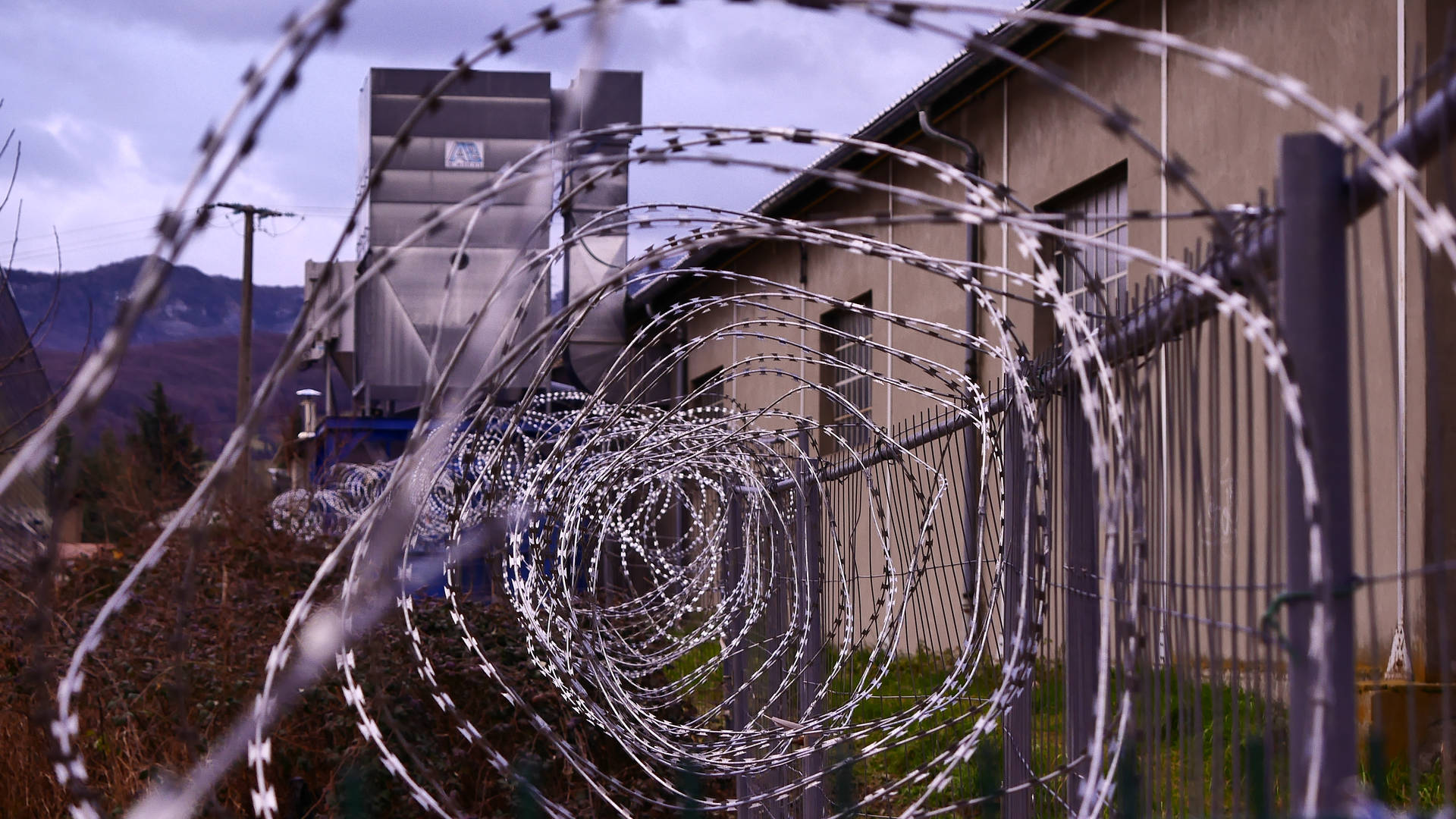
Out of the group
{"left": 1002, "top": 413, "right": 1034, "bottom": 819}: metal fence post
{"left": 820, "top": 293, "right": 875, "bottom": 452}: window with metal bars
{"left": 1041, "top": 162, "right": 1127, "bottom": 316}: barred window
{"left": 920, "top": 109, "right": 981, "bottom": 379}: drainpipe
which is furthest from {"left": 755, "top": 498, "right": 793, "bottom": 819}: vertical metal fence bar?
{"left": 820, "top": 293, "right": 875, "bottom": 452}: window with metal bars

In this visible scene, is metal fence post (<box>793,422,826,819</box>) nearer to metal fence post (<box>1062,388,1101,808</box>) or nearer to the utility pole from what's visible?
metal fence post (<box>1062,388,1101,808</box>)

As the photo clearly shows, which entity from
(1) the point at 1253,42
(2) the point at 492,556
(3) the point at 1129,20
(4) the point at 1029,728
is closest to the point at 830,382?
(3) the point at 1129,20

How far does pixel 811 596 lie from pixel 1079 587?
2.39 metres

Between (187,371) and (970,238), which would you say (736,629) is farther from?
(187,371)

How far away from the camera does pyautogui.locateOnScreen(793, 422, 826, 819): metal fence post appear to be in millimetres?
5617

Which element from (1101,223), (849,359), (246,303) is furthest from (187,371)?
(1101,223)

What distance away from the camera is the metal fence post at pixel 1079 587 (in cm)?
342

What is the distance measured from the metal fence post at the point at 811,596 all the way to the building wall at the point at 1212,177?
0.31 m

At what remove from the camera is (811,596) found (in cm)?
582

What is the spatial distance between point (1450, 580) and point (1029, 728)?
11.5 feet

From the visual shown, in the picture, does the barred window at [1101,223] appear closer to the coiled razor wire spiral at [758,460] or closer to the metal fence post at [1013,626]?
the coiled razor wire spiral at [758,460]

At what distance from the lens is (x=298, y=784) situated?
253 inches

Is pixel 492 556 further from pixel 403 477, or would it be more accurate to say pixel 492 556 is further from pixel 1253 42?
pixel 1253 42

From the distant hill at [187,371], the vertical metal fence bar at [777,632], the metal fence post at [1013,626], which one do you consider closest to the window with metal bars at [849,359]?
the vertical metal fence bar at [777,632]
